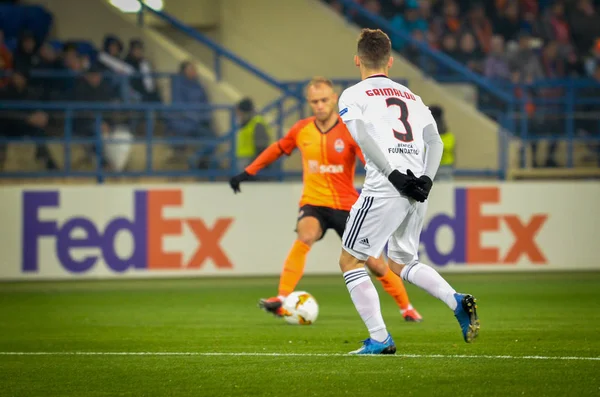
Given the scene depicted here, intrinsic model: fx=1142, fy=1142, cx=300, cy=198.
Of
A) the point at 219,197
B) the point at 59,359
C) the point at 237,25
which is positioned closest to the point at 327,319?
the point at 59,359

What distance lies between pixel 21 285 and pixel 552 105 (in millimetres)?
9479

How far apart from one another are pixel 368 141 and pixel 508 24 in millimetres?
15299

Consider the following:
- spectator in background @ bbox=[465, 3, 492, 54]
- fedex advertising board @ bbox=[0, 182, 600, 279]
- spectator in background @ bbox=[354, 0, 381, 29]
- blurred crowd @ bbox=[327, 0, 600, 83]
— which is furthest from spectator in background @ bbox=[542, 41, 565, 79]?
fedex advertising board @ bbox=[0, 182, 600, 279]

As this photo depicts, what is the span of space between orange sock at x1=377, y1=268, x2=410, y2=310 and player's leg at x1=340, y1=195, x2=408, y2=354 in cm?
265

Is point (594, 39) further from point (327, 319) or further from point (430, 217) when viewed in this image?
point (327, 319)

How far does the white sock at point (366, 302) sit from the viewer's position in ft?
24.5

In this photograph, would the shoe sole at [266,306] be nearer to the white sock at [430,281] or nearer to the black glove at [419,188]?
the white sock at [430,281]

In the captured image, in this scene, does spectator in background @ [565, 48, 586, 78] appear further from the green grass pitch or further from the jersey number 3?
the jersey number 3

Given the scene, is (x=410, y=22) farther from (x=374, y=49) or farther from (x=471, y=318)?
(x=471, y=318)

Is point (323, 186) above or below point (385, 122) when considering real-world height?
below

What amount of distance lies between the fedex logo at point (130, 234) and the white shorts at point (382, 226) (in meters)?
8.77

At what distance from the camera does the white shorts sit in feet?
23.9

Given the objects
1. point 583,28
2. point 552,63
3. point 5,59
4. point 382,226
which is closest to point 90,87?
point 5,59

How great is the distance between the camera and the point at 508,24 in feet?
71.4
